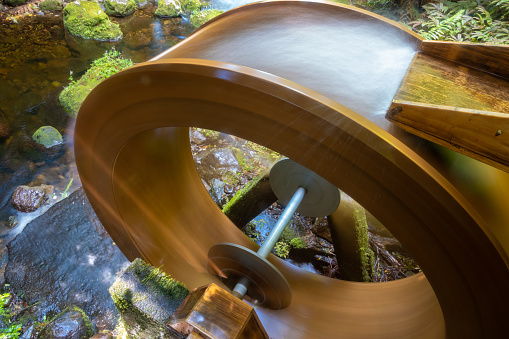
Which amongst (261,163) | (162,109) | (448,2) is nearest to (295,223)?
(261,163)

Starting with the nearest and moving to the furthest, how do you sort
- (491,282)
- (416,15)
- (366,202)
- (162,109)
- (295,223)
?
(491,282) → (366,202) → (162,109) → (295,223) → (416,15)

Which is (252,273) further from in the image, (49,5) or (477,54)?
(49,5)

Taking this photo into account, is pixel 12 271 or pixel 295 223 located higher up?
pixel 295 223

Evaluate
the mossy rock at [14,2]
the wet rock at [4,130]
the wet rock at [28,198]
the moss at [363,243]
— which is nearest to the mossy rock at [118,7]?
the mossy rock at [14,2]

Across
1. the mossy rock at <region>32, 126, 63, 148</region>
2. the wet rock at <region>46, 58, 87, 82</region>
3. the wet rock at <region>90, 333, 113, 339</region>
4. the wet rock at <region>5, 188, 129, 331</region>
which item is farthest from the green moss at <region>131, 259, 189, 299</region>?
the wet rock at <region>46, 58, 87, 82</region>

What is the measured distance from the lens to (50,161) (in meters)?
4.38

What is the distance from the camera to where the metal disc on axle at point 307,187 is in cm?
232

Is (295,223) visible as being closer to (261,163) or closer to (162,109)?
(261,163)

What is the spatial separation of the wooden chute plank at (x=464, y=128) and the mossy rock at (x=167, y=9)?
345 inches

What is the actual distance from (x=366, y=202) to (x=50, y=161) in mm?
4567

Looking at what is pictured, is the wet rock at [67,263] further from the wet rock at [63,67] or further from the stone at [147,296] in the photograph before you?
the wet rock at [63,67]

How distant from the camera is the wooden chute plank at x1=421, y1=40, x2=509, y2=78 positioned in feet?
4.17

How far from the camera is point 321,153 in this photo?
1.04 metres

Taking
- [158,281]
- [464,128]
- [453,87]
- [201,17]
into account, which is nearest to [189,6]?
[201,17]
